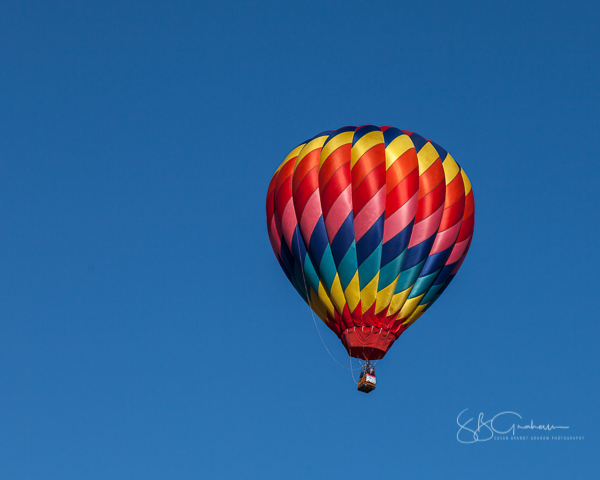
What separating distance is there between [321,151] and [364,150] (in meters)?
1.18

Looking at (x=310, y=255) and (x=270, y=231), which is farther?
(x=270, y=231)

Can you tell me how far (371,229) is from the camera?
2488 centimetres

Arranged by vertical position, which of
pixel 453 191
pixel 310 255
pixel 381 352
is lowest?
pixel 381 352

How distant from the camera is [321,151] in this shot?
26.1 m

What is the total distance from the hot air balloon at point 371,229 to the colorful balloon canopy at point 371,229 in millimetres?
25

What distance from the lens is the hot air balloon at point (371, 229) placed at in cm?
2498

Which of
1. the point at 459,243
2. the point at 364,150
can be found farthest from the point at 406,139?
the point at 459,243

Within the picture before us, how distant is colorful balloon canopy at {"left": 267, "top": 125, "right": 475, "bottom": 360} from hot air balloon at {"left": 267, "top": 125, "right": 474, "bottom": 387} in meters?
0.03

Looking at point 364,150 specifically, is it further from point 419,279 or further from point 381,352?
point 381,352

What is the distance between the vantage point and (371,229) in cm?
2488

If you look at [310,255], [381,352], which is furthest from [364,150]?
[381,352]

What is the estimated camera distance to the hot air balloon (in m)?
25.0

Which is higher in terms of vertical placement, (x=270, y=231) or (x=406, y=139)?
(x=406, y=139)

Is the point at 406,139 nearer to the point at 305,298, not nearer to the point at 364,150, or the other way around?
the point at 364,150
